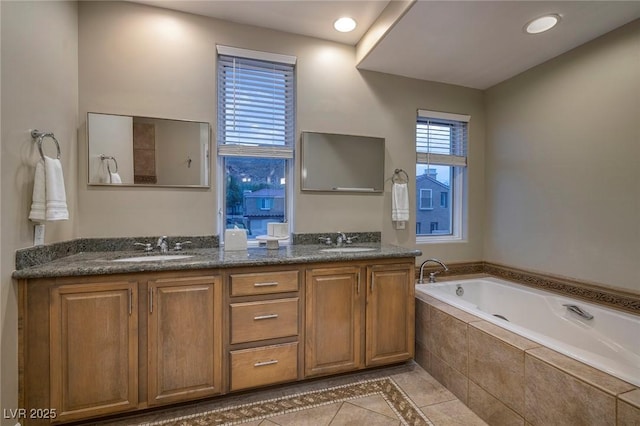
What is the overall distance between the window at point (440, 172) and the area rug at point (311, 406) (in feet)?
4.88

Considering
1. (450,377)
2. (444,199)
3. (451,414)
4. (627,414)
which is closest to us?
(627,414)

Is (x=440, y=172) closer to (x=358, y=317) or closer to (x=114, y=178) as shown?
(x=358, y=317)

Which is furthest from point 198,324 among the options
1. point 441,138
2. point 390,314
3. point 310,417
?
point 441,138

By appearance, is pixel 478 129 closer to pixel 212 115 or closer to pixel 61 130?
pixel 212 115

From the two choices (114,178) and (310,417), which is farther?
(114,178)

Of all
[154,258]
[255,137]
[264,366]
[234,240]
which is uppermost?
[255,137]

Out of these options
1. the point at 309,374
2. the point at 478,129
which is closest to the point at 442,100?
the point at 478,129

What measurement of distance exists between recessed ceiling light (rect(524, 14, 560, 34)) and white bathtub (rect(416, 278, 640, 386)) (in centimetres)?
202

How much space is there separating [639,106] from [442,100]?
4.65ft

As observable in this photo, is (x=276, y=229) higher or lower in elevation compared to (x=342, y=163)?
lower

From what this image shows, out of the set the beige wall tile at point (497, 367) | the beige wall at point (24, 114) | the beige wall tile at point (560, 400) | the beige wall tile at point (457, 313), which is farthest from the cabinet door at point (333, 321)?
the beige wall at point (24, 114)

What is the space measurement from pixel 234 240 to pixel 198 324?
0.65 m

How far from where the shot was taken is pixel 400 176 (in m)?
2.77

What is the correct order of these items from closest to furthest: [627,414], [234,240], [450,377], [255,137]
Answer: [627,414], [450,377], [234,240], [255,137]
